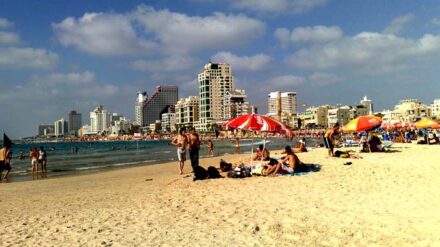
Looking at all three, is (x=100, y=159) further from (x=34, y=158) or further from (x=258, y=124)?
(x=258, y=124)

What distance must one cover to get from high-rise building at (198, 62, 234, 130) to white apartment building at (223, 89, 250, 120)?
78.3 inches

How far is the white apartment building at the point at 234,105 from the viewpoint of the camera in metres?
171

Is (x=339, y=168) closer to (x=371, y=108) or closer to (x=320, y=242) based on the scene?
(x=320, y=242)

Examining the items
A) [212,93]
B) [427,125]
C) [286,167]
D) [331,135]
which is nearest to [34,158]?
[286,167]

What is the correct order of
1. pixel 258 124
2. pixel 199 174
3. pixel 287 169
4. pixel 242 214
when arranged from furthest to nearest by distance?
pixel 287 169
pixel 199 174
pixel 258 124
pixel 242 214

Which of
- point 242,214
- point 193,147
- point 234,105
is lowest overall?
point 242,214

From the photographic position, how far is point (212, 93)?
6831 inches

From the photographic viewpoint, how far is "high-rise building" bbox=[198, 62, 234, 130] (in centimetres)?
17275

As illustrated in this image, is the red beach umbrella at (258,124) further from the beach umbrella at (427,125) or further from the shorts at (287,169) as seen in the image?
the beach umbrella at (427,125)

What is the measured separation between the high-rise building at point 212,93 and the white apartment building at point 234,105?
1.99 meters

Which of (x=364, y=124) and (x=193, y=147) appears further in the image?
(x=364, y=124)

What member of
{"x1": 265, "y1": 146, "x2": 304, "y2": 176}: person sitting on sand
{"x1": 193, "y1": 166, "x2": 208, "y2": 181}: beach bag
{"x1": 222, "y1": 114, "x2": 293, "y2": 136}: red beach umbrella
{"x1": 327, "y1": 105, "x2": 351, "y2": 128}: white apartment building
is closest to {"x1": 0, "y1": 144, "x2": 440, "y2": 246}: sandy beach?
{"x1": 193, "y1": 166, "x2": 208, "y2": 181}: beach bag

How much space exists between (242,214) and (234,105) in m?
163

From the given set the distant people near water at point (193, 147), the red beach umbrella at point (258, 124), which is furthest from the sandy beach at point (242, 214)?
the distant people near water at point (193, 147)
